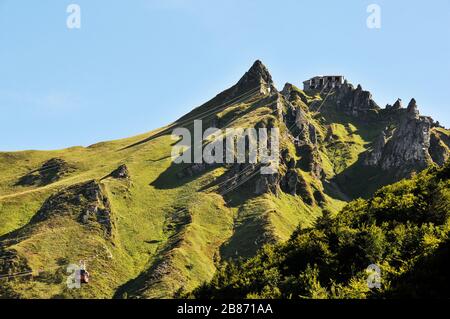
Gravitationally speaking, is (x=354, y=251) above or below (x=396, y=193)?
below

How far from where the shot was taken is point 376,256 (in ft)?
266

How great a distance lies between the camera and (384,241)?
83562 millimetres

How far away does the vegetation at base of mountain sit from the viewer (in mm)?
61875

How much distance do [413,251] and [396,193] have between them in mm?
42805

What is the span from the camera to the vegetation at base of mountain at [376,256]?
61.9 meters

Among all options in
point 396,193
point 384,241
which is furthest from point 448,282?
point 396,193
